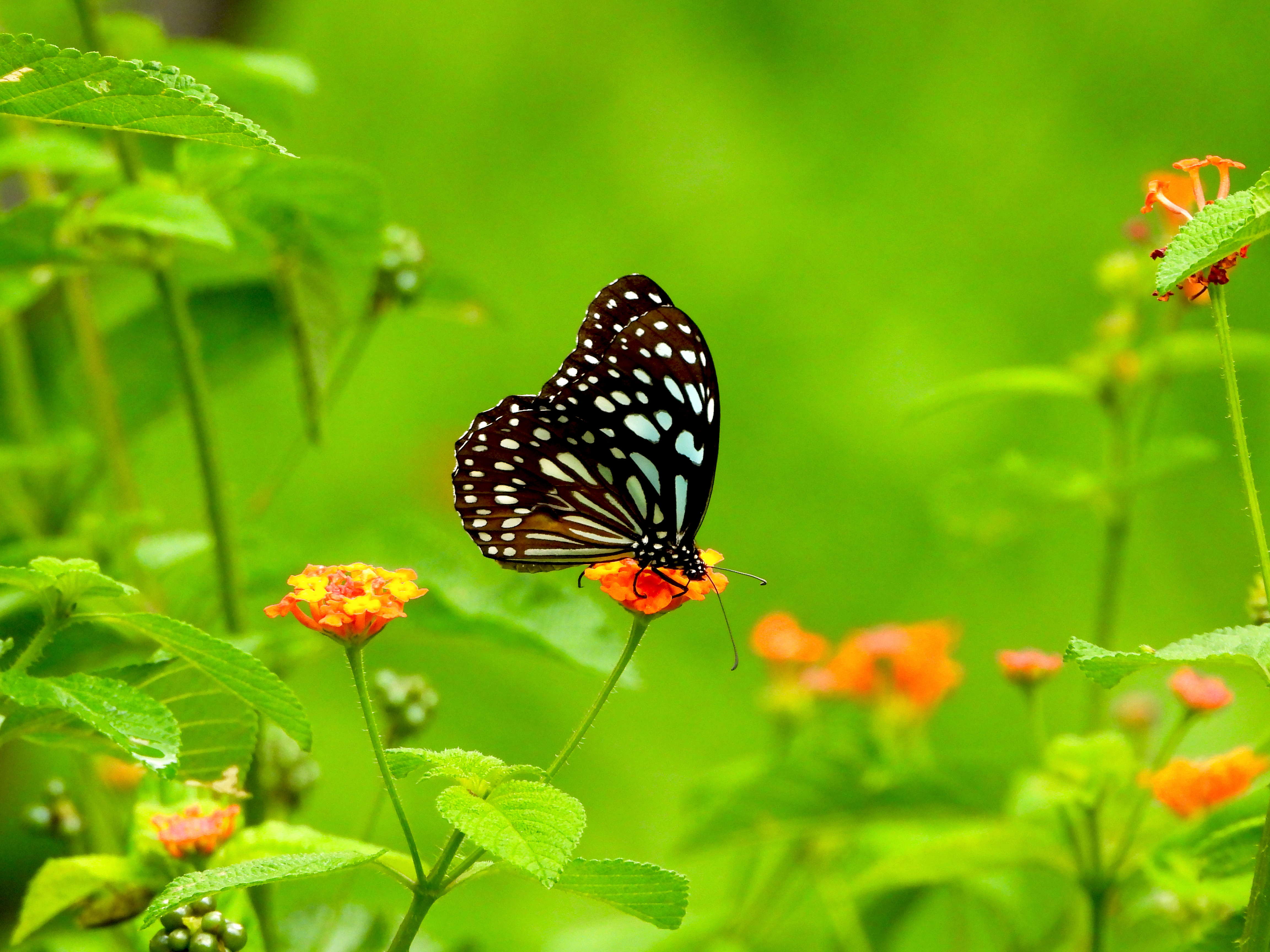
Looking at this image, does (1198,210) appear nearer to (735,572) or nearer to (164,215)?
(735,572)

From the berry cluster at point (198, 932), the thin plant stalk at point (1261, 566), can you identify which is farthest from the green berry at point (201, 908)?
the thin plant stalk at point (1261, 566)

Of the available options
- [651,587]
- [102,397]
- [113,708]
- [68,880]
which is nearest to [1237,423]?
[651,587]

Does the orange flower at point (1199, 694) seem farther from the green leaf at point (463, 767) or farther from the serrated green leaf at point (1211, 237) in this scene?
the green leaf at point (463, 767)

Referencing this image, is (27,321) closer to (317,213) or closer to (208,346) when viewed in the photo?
(208,346)

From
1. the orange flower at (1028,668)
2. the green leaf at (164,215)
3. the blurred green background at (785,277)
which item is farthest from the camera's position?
the blurred green background at (785,277)

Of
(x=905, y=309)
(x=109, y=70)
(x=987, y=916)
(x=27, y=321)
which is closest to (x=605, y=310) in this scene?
(x=109, y=70)

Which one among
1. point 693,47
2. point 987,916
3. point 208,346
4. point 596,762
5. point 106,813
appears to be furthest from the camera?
point 693,47
